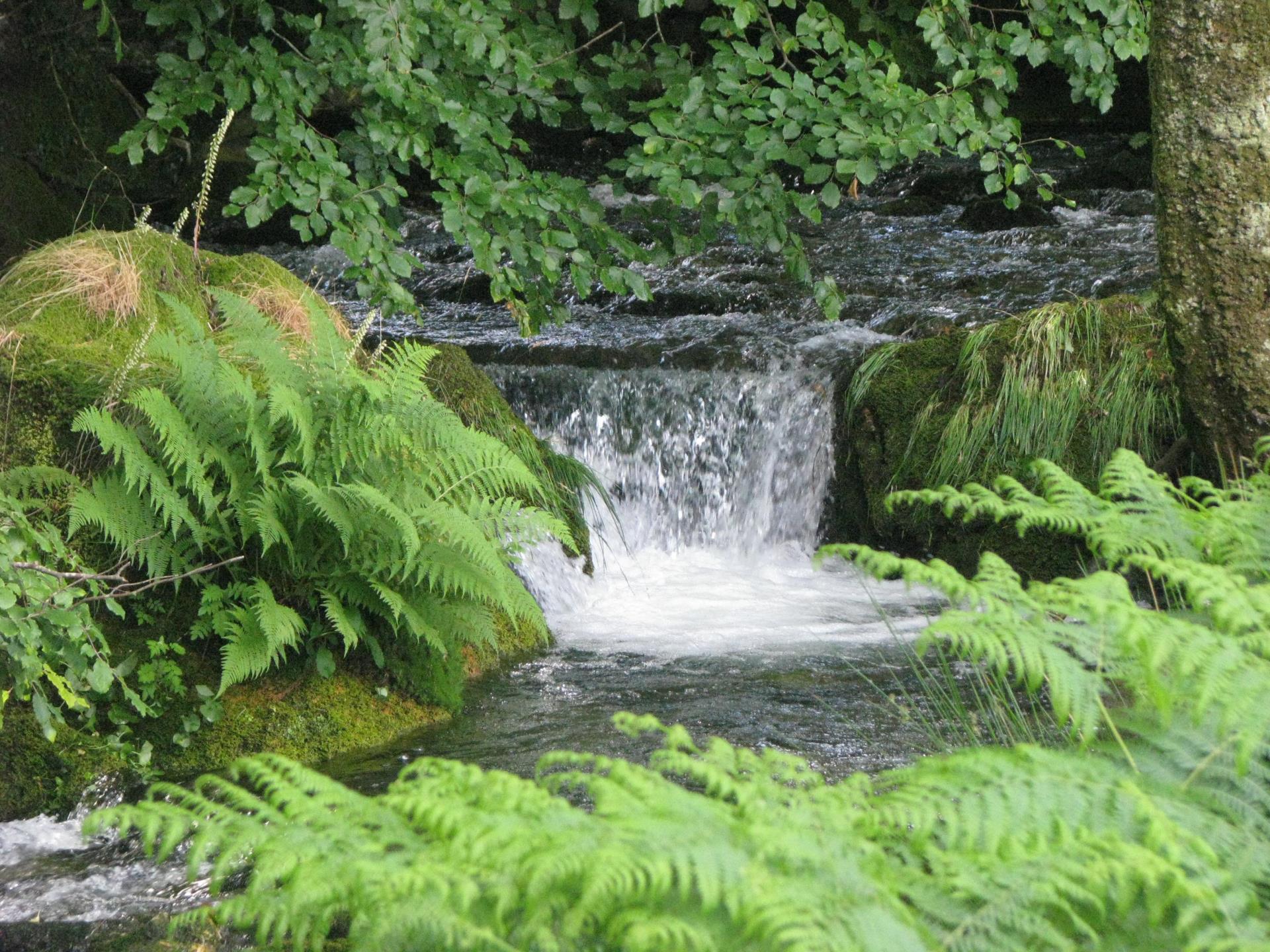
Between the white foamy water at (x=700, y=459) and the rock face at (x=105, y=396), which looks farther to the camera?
the white foamy water at (x=700, y=459)

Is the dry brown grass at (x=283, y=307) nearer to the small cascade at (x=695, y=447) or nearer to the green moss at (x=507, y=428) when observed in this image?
the green moss at (x=507, y=428)

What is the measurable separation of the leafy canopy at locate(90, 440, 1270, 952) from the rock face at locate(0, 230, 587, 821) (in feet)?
7.59

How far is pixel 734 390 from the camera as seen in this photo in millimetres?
8391

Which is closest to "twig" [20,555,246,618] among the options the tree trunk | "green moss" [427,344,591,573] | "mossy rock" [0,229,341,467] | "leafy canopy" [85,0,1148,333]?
"mossy rock" [0,229,341,467]

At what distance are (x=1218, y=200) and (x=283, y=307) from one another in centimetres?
396

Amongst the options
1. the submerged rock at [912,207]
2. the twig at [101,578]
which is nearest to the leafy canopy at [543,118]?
the twig at [101,578]

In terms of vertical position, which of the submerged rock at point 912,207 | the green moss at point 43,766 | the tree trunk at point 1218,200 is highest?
the submerged rock at point 912,207

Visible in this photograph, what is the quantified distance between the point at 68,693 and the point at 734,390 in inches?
213

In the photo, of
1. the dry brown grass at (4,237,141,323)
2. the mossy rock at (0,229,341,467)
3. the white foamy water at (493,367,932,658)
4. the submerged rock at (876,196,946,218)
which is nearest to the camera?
the mossy rock at (0,229,341,467)

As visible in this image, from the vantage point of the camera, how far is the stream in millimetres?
4379

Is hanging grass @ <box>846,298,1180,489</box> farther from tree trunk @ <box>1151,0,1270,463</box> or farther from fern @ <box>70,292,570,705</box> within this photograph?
fern @ <box>70,292,570,705</box>

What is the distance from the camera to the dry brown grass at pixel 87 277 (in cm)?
516

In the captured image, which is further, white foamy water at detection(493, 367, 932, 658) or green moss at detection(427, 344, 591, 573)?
white foamy water at detection(493, 367, 932, 658)

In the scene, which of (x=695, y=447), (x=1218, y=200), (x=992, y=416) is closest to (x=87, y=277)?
(x=695, y=447)
